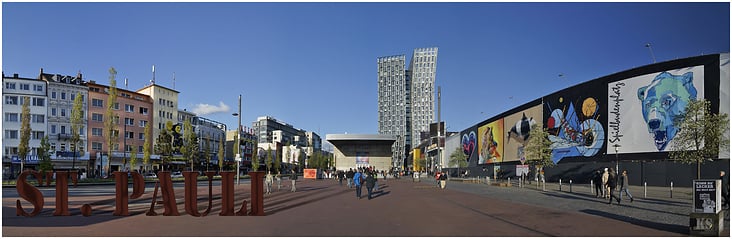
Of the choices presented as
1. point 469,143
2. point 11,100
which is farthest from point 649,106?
point 11,100

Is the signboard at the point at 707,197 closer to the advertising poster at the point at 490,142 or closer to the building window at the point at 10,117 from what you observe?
the advertising poster at the point at 490,142

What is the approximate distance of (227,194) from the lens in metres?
15.8

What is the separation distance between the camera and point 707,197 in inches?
492

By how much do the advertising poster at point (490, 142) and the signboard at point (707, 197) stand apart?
60245mm

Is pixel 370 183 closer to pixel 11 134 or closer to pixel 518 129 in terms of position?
pixel 518 129

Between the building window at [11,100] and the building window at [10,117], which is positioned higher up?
the building window at [11,100]

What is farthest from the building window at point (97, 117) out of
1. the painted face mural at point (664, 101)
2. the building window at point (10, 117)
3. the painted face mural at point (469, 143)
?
the painted face mural at point (664, 101)

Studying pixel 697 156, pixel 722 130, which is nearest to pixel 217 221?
pixel 697 156

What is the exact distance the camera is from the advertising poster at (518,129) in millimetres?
61341

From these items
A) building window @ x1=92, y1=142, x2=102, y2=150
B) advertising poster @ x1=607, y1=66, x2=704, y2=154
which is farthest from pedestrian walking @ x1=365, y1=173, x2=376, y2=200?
building window @ x1=92, y1=142, x2=102, y2=150

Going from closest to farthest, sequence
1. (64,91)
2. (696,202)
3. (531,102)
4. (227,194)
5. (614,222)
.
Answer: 1. (696,202)
2. (614,222)
3. (227,194)
4. (531,102)
5. (64,91)

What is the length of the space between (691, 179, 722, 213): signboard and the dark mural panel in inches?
1414

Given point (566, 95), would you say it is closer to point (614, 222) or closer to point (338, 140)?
point (614, 222)

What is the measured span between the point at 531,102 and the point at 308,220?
5233 cm
